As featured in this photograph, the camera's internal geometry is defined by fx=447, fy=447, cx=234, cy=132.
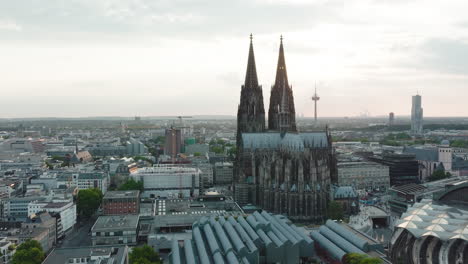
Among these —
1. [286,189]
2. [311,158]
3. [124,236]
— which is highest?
[311,158]

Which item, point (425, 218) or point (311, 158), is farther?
point (311, 158)

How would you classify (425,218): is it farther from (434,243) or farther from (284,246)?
(284,246)

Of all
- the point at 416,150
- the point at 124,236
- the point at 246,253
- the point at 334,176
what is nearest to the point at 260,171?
the point at 334,176

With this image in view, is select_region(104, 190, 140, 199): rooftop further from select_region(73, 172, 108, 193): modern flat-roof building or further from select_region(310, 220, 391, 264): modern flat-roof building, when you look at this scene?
select_region(310, 220, 391, 264): modern flat-roof building

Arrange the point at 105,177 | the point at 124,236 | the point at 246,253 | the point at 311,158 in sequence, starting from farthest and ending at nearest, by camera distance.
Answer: the point at 105,177
the point at 311,158
the point at 124,236
the point at 246,253

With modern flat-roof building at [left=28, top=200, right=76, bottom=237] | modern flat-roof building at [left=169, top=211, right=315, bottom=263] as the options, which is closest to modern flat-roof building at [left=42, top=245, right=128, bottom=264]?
modern flat-roof building at [left=169, top=211, right=315, bottom=263]

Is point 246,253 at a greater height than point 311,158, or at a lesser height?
lesser

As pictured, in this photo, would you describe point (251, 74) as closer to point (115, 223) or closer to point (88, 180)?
point (115, 223)

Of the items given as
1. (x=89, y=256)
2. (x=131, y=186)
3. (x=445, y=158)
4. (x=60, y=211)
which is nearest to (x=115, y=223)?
(x=60, y=211)

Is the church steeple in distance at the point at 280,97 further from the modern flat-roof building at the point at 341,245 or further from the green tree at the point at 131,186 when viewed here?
the green tree at the point at 131,186
